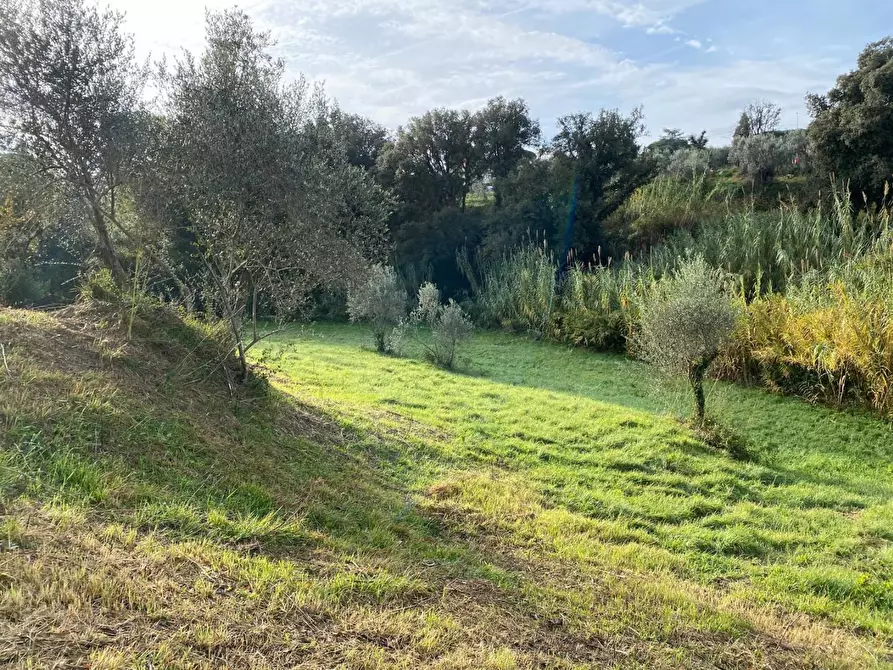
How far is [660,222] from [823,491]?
18105 mm

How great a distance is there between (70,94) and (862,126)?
22287mm

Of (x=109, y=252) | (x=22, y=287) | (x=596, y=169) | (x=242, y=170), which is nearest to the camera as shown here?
(x=242, y=170)

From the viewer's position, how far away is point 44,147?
6.49 meters

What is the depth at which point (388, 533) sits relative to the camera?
14.4ft

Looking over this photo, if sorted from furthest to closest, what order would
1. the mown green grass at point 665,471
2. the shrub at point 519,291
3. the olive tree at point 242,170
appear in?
the shrub at point 519,291 → the olive tree at point 242,170 → the mown green grass at point 665,471

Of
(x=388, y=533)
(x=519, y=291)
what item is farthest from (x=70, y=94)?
(x=519, y=291)

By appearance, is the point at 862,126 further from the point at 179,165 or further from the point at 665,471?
the point at 179,165

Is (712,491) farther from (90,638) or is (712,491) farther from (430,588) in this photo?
(90,638)

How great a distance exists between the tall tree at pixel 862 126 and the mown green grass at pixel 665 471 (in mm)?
12521

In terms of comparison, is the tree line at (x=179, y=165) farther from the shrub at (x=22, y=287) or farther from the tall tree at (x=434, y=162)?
the tall tree at (x=434, y=162)

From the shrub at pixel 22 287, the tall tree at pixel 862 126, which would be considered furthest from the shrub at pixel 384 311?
the tall tree at pixel 862 126

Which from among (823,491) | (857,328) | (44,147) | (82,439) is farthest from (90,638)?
(857,328)

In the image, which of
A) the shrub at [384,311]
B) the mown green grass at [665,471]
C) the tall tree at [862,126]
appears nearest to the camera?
the mown green grass at [665,471]

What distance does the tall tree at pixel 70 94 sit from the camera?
6.00 m
